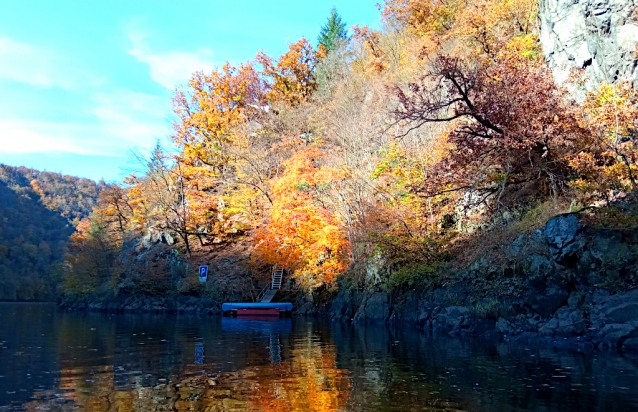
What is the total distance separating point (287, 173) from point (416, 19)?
733 inches

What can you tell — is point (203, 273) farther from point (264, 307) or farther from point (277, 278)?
point (264, 307)

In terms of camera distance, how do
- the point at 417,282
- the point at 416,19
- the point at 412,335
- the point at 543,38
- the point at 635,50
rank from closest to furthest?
the point at 412,335
the point at 635,50
the point at 417,282
the point at 543,38
the point at 416,19

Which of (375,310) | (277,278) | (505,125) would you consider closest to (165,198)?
(277,278)

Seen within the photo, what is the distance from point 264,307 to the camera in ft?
98.5

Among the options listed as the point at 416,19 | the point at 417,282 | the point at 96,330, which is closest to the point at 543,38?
the point at 417,282

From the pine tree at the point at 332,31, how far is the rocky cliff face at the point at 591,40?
3336 centimetres

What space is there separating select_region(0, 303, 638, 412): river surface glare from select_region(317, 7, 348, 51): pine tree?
45.1 m

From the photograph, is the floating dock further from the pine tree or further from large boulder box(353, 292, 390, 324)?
the pine tree

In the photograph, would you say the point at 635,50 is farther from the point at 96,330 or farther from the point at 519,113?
the point at 96,330

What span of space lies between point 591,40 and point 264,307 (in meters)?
20.8

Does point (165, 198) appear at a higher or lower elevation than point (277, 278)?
higher

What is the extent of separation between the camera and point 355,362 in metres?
12.0

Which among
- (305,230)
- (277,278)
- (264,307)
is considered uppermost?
(305,230)

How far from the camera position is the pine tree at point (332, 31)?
56.2m
